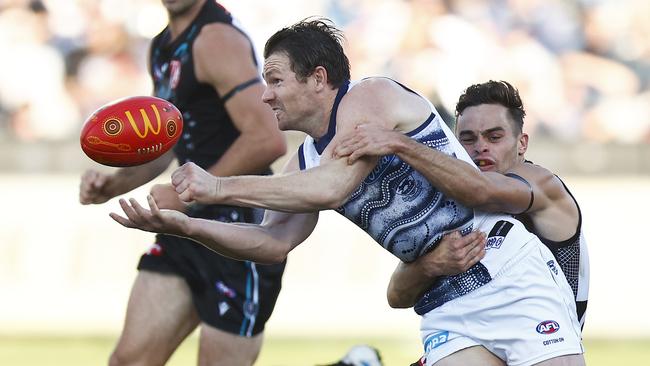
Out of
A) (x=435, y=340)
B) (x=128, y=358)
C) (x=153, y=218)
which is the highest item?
(x=435, y=340)

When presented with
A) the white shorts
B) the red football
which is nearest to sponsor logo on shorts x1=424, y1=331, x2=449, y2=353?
the white shorts

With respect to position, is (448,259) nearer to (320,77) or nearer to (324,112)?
(324,112)

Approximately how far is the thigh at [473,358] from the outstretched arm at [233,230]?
0.80m

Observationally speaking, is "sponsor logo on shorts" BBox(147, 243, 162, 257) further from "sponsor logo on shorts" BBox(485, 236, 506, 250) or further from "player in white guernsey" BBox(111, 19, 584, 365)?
"sponsor logo on shorts" BBox(485, 236, 506, 250)

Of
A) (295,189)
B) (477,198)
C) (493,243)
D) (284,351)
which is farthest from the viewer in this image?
(284,351)

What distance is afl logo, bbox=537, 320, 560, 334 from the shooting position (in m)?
5.02

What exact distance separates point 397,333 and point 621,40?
471cm

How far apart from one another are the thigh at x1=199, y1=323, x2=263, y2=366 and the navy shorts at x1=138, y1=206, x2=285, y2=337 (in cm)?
3

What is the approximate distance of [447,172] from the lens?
15.9ft

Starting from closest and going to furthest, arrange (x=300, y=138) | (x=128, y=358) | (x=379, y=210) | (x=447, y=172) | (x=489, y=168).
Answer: (x=447, y=172)
(x=379, y=210)
(x=489, y=168)
(x=128, y=358)
(x=300, y=138)

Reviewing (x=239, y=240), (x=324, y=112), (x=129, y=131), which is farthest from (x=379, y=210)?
(x=129, y=131)

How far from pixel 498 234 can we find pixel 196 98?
6.01ft

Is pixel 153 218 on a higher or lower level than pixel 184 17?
lower

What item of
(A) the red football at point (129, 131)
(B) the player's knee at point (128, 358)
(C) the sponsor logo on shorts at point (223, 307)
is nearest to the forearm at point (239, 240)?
(A) the red football at point (129, 131)
